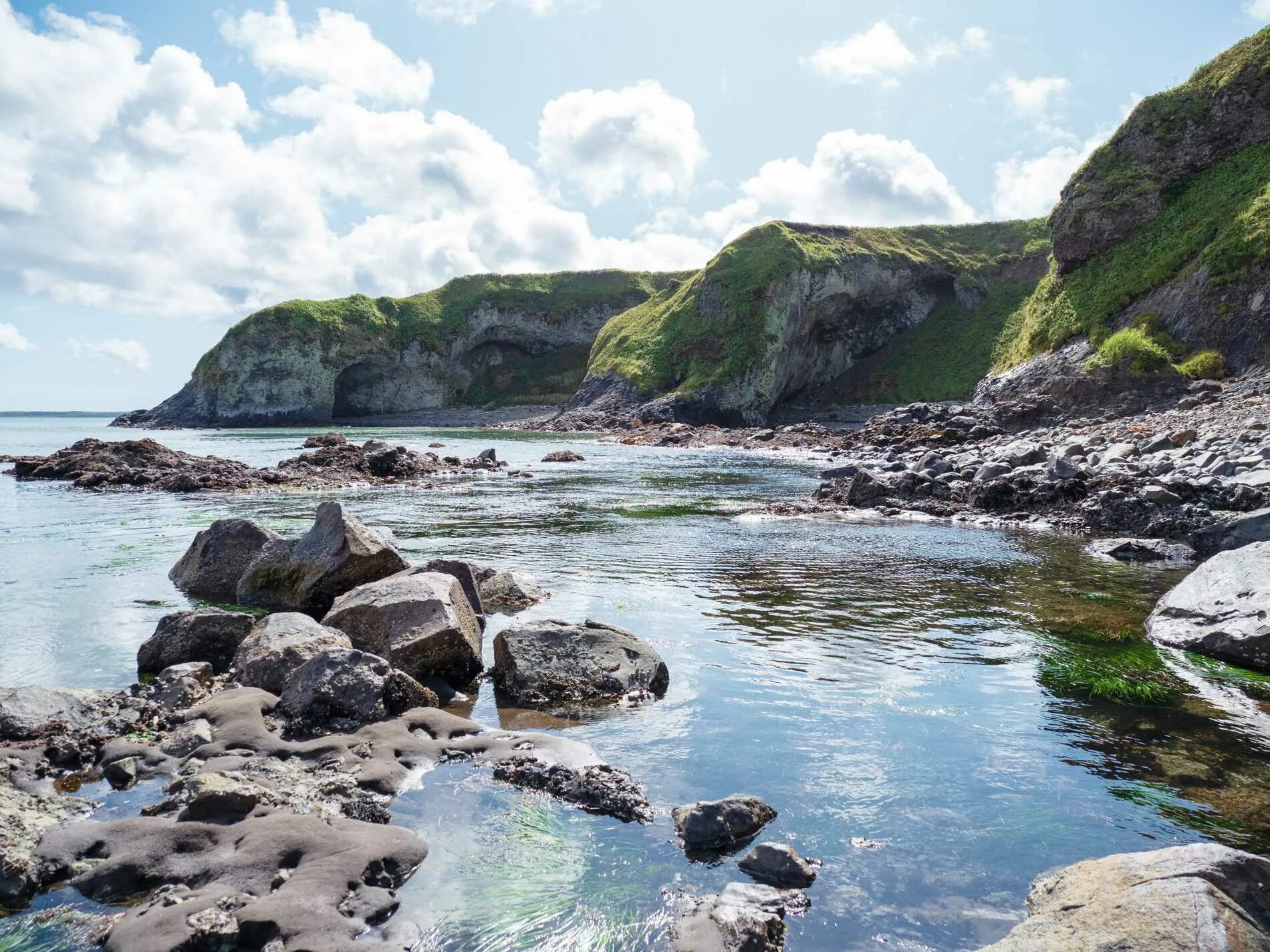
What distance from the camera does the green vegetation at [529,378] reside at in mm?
139875

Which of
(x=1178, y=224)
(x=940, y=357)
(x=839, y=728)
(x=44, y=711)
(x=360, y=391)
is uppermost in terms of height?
(x=1178, y=224)

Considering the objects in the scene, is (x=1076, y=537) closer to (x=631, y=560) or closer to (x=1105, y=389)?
(x=631, y=560)

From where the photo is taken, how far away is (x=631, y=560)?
18156 mm

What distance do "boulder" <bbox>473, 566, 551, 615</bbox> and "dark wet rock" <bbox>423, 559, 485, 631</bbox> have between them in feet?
2.71

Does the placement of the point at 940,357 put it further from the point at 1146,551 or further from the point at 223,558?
the point at 223,558

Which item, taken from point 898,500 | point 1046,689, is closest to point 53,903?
point 1046,689

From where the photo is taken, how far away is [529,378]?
144625mm

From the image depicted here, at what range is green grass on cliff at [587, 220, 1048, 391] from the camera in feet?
312

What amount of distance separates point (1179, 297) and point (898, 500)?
29218 mm

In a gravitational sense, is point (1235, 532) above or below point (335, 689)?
above

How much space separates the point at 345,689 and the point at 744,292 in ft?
309

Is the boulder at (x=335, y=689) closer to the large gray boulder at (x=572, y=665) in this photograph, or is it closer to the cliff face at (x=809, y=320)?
the large gray boulder at (x=572, y=665)

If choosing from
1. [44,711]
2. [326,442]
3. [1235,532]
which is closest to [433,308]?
[326,442]

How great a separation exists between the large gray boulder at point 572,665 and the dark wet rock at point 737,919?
4.16 m
